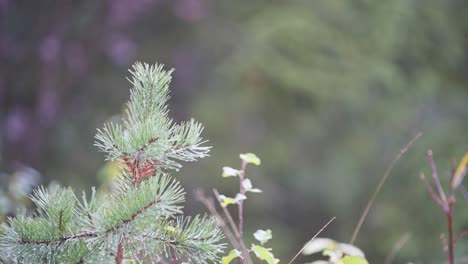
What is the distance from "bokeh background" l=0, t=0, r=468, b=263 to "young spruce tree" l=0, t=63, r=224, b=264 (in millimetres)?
3098

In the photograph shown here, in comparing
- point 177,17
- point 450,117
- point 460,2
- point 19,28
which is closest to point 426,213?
point 450,117

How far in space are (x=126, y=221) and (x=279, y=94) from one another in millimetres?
3914

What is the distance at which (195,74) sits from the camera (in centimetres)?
556

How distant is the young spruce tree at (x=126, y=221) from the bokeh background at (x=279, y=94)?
10.2 feet

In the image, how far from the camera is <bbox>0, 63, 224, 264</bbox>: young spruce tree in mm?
792

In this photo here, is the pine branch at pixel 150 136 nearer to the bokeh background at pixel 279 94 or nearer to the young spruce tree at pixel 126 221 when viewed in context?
the young spruce tree at pixel 126 221

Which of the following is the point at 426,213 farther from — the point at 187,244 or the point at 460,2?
the point at 187,244

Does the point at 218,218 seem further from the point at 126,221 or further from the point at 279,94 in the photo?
the point at 279,94

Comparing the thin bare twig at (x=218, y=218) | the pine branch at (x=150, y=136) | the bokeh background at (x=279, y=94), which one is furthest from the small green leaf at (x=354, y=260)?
the bokeh background at (x=279, y=94)

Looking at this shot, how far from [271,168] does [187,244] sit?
4.08 m

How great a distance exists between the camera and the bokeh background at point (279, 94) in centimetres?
426

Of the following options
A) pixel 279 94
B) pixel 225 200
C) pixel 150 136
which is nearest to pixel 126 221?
pixel 150 136

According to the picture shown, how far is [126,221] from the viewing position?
79 cm

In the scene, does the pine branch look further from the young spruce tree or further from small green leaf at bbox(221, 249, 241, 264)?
small green leaf at bbox(221, 249, 241, 264)
